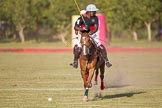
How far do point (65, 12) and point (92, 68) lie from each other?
53753 millimetres

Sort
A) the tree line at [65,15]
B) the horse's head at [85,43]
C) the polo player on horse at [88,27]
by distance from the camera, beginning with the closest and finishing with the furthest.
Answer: the horse's head at [85,43] → the polo player on horse at [88,27] → the tree line at [65,15]

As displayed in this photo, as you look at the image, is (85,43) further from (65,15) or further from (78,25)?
(65,15)

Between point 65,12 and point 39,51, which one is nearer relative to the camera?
point 39,51

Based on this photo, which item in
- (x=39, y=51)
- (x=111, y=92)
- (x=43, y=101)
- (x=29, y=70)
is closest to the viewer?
(x=43, y=101)

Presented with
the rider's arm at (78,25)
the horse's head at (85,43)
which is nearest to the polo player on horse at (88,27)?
the rider's arm at (78,25)

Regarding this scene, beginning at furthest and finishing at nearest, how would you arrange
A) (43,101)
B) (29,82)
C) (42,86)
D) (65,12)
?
(65,12), (29,82), (42,86), (43,101)

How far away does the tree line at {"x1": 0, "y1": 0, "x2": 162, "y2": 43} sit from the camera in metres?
66.3

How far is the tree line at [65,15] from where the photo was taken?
218ft

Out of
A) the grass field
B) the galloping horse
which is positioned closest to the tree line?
the grass field

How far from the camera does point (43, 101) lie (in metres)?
15.1

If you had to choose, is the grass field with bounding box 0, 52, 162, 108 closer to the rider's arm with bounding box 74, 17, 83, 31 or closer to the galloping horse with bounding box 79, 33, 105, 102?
the galloping horse with bounding box 79, 33, 105, 102

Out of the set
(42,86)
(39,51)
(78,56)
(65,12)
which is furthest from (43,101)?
(65,12)

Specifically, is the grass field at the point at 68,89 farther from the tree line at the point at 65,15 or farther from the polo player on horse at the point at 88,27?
the tree line at the point at 65,15

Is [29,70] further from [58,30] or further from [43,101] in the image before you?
[58,30]
